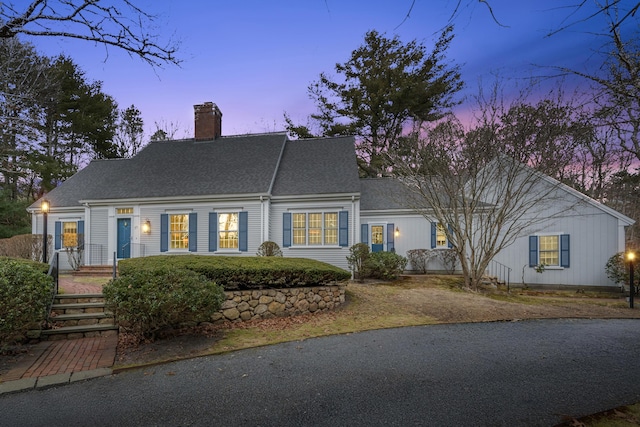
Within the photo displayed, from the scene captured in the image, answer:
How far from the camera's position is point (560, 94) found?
9.78 metres

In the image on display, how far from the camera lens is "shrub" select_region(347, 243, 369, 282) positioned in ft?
40.7

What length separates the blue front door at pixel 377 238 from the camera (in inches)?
614

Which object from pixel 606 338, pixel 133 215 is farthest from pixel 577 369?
pixel 133 215

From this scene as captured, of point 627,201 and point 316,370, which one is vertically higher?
point 627,201

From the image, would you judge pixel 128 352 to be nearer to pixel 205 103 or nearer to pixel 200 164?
pixel 200 164

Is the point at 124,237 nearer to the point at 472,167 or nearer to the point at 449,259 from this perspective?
the point at 472,167

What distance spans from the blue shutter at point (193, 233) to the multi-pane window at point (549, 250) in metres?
14.4

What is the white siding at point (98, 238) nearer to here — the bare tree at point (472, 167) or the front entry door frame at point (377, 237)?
the front entry door frame at point (377, 237)

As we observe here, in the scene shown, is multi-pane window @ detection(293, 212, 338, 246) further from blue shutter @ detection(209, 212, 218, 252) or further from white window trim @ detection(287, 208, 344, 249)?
blue shutter @ detection(209, 212, 218, 252)

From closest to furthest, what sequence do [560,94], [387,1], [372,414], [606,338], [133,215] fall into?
[387,1], [372,414], [606,338], [560,94], [133,215]

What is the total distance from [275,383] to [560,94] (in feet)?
36.4

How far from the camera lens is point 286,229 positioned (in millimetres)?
13422

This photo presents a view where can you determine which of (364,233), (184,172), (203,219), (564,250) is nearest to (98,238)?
(184,172)

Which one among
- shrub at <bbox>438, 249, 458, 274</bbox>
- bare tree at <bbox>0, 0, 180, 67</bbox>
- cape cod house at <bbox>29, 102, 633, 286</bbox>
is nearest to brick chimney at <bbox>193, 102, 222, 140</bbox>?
cape cod house at <bbox>29, 102, 633, 286</bbox>
